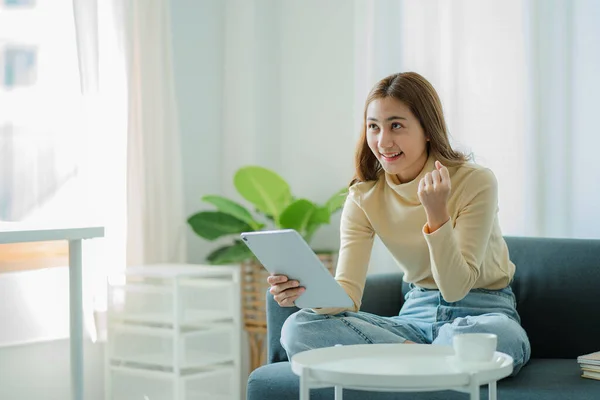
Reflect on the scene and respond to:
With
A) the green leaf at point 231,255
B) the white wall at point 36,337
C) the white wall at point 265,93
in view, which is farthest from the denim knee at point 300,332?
the white wall at point 265,93

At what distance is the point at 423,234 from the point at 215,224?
140 centimetres

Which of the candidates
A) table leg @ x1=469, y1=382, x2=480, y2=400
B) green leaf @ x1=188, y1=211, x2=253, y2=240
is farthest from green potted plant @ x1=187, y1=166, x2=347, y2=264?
table leg @ x1=469, y1=382, x2=480, y2=400

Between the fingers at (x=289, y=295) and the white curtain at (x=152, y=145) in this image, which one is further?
the white curtain at (x=152, y=145)

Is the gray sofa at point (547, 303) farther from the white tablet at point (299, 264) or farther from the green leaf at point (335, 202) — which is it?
the green leaf at point (335, 202)

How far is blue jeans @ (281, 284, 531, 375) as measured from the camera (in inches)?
78.4

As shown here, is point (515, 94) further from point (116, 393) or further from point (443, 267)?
point (116, 393)

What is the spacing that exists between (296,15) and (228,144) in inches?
25.4

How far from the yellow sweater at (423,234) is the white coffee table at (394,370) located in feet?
1.15

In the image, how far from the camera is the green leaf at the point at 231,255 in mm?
3277

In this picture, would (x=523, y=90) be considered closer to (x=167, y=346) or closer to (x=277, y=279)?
(x=277, y=279)

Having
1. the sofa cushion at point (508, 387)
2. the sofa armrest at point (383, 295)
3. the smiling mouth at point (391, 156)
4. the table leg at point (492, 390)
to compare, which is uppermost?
the smiling mouth at point (391, 156)

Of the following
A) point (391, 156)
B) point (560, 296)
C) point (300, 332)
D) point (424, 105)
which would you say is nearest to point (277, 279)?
point (300, 332)

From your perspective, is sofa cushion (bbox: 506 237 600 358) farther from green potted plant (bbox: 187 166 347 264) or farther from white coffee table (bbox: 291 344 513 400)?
green potted plant (bbox: 187 166 347 264)

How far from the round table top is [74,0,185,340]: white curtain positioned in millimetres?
1590
